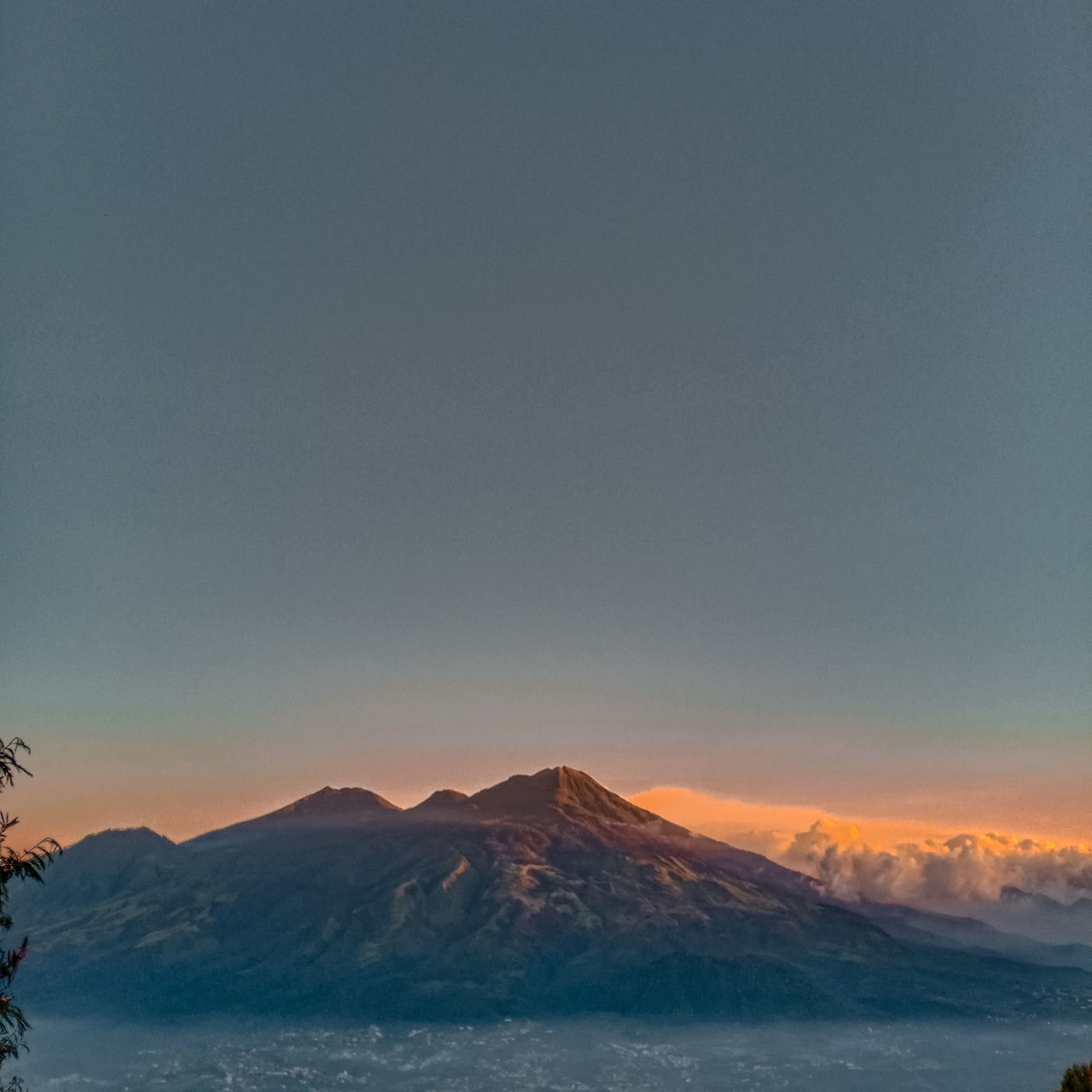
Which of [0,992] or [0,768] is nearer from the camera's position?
[0,768]

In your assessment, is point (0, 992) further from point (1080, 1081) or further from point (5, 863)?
point (1080, 1081)

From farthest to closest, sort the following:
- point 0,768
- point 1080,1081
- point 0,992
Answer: point 1080,1081 → point 0,992 → point 0,768

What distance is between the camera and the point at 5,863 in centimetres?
1920

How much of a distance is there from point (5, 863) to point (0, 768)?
5.48ft

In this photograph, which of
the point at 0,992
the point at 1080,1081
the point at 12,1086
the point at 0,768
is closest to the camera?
the point at 0,768

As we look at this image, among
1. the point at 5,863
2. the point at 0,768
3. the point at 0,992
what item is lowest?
the point at 0,992

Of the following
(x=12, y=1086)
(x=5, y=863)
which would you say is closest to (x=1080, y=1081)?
(x=12, y=1086)

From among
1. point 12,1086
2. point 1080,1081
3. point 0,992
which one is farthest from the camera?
point 1080,1081

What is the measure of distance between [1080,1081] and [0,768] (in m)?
48.5

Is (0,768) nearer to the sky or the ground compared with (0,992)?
nearer to the sky

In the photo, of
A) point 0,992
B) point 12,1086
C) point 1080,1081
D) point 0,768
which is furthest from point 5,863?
point 1080,1081

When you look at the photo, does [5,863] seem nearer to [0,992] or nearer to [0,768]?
[0,768]

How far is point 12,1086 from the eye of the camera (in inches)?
942

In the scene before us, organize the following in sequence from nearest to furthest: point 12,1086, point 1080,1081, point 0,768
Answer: point 0,768
point 12,1086
point 1080,1081
